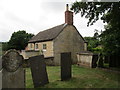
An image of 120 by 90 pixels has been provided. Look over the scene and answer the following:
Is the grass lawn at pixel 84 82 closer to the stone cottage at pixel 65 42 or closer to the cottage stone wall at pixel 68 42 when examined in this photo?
the stone cottage at pixel 65 42

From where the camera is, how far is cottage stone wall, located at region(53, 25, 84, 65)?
65.2 feet

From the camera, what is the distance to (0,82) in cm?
561

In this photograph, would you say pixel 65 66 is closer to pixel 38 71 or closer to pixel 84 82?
pixel 84 82

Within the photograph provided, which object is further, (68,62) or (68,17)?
(68,17)

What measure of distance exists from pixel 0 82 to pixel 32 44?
75.5ft

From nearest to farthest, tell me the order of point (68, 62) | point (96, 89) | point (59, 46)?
point (96, 89)
point (68, 62)
point (59, 46)

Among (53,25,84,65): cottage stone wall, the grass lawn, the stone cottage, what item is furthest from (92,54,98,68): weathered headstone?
(53,25,84,65): cottage stone wall

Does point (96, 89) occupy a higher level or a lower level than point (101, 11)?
lower

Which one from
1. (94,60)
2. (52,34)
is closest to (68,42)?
(52,34)

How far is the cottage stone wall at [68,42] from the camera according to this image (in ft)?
65.2

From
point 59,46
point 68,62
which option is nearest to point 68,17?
point 59,46

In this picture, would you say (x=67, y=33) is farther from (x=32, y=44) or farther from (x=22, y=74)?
(x=22, y=74)

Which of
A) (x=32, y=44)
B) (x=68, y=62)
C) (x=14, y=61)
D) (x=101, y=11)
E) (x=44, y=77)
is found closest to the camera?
(x=14, y=61)

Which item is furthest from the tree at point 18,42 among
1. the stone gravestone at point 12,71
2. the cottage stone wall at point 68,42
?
the stone gravestone at point 12,71
